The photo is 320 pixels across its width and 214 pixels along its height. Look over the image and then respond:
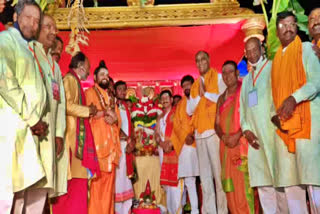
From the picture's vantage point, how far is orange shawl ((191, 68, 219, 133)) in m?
4.86

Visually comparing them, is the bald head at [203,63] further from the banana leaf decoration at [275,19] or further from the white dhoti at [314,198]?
the white dhoti at [314,198]

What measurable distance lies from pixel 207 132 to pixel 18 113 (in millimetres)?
2602

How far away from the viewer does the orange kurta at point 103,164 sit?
4598 mm

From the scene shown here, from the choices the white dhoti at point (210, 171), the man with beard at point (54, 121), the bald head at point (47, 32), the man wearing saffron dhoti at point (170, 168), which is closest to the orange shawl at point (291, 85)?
the white dhoti at point (210, 171)

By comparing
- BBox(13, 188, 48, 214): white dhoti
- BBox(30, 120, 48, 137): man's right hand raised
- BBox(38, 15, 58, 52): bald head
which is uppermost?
BBox(38, 15, 58, 52): bald head

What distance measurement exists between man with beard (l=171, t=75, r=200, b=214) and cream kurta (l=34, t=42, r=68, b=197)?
2.19m

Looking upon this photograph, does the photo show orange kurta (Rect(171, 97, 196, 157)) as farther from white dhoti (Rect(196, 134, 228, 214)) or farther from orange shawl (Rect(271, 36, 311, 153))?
orange shawl (Rect(271, 36, 311, 153))

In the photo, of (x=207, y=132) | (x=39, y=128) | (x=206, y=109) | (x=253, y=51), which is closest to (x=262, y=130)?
(x=253, y=51)

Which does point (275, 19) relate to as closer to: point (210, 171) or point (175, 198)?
point (210, 171)

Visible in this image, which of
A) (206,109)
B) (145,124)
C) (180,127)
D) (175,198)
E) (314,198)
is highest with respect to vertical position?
(145,124)

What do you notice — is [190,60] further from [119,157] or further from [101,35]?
[119,157]

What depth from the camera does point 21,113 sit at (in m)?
2.84

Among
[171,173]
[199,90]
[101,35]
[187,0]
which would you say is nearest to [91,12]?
[101,35]

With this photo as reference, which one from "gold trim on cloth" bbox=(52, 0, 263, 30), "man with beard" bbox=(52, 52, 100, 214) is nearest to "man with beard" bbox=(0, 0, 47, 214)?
"man with beard" bbox=(52, 52, 100, 214)
